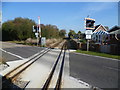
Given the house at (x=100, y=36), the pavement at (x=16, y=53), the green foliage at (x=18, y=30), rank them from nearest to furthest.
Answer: the pavement at (x=16, y=53), the house at (x=100, y=36), the green foliage at (x=18, y=30)

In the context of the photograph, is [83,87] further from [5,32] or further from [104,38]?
[5,32]

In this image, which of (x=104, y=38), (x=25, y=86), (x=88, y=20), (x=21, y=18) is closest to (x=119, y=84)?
(x=25, y=86)

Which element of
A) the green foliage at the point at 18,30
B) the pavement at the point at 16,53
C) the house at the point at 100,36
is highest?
the green foliage at the point at 18,30

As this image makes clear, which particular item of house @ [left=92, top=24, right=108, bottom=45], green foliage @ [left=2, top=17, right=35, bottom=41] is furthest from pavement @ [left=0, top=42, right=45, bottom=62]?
green foliage @ [left=2, top=17, right=35, bottom=41]

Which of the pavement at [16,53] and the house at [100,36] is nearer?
the pavement at [16,53]

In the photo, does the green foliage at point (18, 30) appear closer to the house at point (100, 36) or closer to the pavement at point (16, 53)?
the pavement at point (16, 53)

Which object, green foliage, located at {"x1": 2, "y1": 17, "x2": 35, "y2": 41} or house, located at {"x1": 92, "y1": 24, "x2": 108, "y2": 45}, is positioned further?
green foliage, located at {"x1": 2, "y1": 17, "x2": 35, "y2": 41}

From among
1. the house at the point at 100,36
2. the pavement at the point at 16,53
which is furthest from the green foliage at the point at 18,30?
the house at the point at 100,36

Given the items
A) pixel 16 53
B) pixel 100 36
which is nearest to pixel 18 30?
pixel 16 53

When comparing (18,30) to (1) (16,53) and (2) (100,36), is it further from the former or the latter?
(2) (100,36)

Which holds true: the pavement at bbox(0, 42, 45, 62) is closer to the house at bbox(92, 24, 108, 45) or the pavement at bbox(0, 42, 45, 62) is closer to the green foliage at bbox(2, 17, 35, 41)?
the house at bbox(92, 24, 108, 45)

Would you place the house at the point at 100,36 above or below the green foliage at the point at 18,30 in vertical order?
below

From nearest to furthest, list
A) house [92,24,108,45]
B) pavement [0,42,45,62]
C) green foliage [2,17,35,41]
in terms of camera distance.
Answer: pavement [0,42,45,62], house [92,24,108,45], green foliage [2,17,35,41]

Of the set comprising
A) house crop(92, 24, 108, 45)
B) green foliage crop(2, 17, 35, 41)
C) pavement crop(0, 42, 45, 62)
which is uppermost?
green foliage crop(2, 17, 35, 41)
